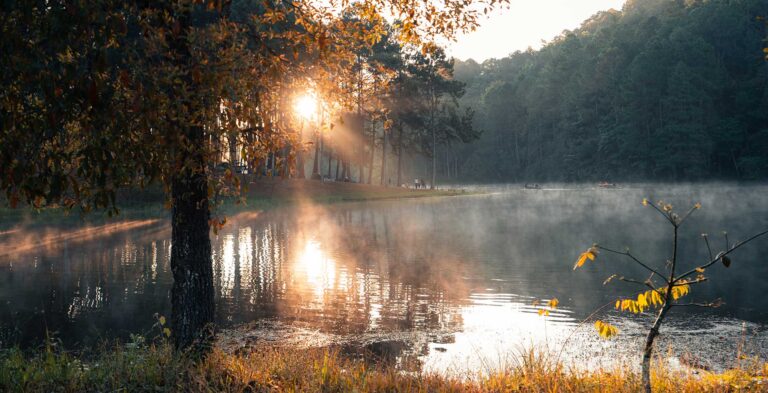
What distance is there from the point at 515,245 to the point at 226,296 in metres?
14.0

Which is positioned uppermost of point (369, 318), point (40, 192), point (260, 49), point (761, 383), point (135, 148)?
point (260, 49)

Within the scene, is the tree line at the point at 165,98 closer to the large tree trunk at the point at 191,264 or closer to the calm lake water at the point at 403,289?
the large tree trunk at the point at 191,264

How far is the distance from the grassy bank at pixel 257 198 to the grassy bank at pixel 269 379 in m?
21.8

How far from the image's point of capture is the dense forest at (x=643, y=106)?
3755 inches

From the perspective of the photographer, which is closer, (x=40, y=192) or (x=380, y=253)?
(x=40, y=192)

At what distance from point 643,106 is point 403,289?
98.1 meters

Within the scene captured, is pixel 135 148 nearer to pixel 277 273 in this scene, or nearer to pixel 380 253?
pixel 277 273

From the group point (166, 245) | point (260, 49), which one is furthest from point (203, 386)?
point (166, 245)

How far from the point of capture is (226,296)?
53.4ft

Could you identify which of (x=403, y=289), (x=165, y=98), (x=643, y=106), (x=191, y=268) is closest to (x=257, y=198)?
(x=403, y=289)

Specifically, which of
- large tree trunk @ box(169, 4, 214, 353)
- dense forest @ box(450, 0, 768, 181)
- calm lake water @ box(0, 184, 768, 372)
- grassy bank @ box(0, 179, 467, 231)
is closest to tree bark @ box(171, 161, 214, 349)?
large tree trunk @ box(169, 4, 214, 353)

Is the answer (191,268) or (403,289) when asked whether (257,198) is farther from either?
(191,268)

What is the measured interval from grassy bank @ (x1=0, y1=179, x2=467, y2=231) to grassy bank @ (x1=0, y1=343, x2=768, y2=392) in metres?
21.8

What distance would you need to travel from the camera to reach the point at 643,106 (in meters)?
105
